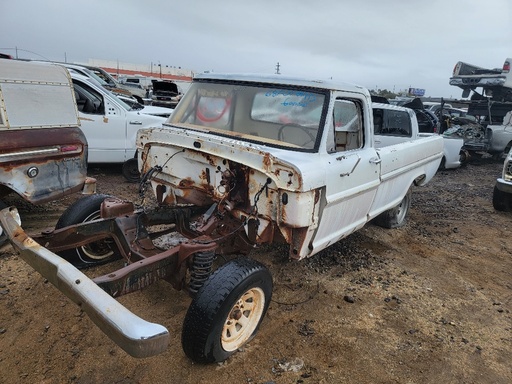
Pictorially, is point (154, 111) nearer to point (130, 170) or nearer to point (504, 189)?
point (130, 170)

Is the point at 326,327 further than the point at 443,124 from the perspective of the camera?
No

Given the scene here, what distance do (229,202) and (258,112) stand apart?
0.98 m

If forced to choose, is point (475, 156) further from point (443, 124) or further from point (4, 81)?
point (4, 81)

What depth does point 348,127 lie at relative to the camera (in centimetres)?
412

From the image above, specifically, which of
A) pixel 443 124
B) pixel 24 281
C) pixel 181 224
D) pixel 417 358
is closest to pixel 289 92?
pixel 181 224

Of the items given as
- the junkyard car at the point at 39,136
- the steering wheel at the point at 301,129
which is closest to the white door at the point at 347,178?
the steering wheel at the point at 301,129

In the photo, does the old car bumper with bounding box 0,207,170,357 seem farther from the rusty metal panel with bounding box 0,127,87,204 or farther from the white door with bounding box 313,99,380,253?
the white door with bounding box 313,99,380,253

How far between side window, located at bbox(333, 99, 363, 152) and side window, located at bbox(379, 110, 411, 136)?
7.77 feet

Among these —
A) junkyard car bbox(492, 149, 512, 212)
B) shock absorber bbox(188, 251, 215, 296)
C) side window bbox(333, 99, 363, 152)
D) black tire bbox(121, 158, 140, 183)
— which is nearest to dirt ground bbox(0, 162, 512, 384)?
shock absorber bbox(188, 251, 215, 296)

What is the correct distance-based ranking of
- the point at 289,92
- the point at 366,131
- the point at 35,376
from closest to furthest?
the point at 35,376
the point at 289,92
the point at 366,131

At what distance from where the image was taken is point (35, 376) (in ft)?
8.69

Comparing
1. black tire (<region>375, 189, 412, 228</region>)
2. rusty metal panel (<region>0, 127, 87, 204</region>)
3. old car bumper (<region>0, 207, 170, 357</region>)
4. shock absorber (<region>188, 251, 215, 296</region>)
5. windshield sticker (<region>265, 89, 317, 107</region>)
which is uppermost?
windshield sticker (<region>265, 89, 317, 107</region>)

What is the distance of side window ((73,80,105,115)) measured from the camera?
680 centimetres

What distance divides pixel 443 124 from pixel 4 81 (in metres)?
12.6
